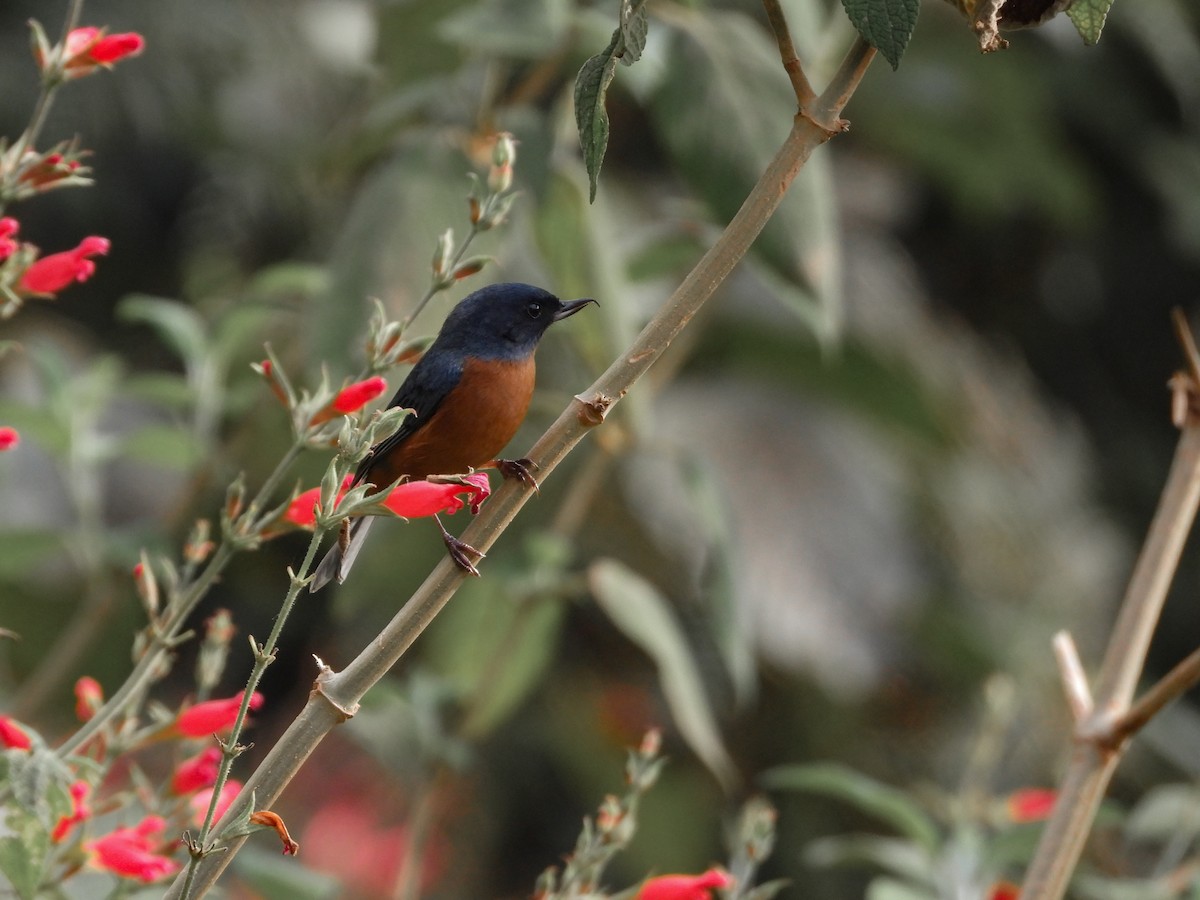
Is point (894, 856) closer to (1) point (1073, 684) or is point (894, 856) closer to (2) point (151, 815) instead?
(1) point (1073, 684)

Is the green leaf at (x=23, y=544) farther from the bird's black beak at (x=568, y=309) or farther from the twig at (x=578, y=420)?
the twig at (x=578, y=420)

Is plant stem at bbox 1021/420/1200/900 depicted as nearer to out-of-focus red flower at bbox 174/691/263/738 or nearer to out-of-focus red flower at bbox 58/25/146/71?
out-of-focus red flower at bbox 174/691/263/738

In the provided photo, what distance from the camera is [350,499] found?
90 cm

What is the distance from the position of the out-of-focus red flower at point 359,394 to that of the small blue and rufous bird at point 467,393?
0.30 meters

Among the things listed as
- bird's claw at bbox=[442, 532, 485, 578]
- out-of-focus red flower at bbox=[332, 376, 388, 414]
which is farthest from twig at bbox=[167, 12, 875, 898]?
out-of-focus red flower at bbox=[332, 376, 388, 414]

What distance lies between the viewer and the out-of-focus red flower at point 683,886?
1237mm

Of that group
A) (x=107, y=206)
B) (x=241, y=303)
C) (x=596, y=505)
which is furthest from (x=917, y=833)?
(x=107, y=206)

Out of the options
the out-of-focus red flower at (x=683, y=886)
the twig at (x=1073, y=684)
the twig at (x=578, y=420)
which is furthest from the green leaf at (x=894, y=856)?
the twig at (x=578, y=420)

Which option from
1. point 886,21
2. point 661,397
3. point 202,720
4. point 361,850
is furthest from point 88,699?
point 661,397

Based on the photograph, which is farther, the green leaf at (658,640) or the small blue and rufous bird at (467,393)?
the green leaf at (658,640)

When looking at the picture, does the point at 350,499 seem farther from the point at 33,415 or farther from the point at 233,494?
the point at 33,415

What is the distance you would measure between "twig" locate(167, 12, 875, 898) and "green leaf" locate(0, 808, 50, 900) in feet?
0.47

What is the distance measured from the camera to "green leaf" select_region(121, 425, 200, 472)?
2086 millimetres

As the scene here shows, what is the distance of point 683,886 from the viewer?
1.24m
